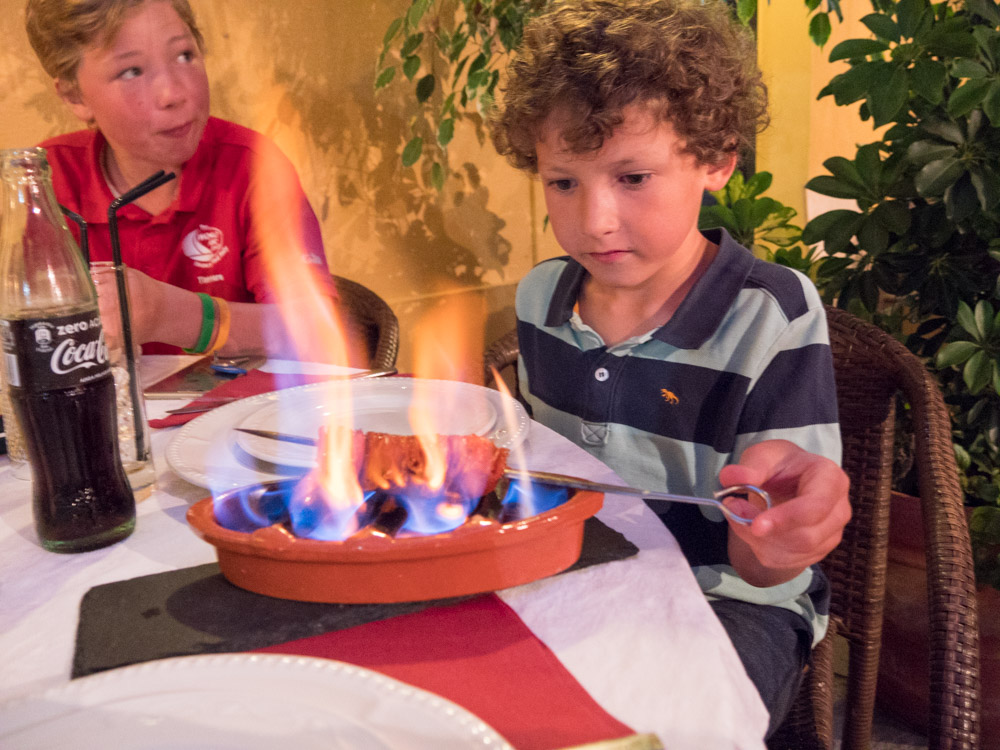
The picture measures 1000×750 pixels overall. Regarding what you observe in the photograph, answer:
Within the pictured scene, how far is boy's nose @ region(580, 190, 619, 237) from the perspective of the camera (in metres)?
1.09

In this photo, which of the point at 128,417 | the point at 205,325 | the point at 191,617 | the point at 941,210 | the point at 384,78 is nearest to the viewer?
the point at 191,617

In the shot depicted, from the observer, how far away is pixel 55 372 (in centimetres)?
63

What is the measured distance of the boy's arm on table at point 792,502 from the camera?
607mm

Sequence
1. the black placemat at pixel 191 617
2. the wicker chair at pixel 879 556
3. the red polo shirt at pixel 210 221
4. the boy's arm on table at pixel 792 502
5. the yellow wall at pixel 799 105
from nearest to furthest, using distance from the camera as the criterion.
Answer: the black placemat at pixel 191 617, the boy's arm on table at pixel 792 502, the wicker chair at pixel 879 556, the red polo shirt at pixel 210 221, the yellow wall at pixel 799 105

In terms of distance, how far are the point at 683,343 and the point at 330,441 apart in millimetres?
640

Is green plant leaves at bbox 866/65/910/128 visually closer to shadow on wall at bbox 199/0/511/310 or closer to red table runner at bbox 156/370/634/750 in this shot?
red table runner at bbox 156/370/634/750

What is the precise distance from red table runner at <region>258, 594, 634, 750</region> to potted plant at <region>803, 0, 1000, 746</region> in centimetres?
133

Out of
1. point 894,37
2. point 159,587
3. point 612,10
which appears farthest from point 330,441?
point 894,37

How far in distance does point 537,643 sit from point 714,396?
2.19 ft

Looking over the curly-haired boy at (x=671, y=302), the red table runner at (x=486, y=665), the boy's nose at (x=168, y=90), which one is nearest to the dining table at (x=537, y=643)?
the red table runner at (x=486, y=665)

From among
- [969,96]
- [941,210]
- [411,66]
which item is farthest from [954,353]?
[411,66]

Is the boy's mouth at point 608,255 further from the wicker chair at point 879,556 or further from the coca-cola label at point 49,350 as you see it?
the coca-cola label at point 49,350

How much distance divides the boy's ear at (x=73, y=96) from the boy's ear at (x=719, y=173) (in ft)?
4.90

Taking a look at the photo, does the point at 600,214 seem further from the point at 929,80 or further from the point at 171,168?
the point at 171,168
